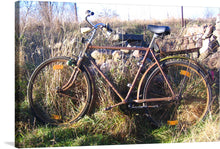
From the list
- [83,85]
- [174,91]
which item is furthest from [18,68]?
[174,91]

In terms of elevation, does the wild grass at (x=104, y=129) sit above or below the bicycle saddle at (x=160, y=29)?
below

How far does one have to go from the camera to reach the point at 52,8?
4.41 metres

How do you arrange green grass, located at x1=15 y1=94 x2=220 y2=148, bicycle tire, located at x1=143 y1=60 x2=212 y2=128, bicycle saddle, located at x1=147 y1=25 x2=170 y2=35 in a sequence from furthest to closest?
bicycle tire, located at x1=143 y1=60 x2=212 y2=128, bicycle saddle, located at x1=147 y1=25 x2=170 y2=35, green grass, located at x1=15 y1=94 x2=220 y2=148

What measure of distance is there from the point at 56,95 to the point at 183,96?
6.68 feet

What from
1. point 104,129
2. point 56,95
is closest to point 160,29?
point 104,129

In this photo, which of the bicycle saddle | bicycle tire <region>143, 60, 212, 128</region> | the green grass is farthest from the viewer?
bicycle tire <region>143, 60, 212, 128</region>

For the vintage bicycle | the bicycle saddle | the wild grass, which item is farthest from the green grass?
the bicycle saddle

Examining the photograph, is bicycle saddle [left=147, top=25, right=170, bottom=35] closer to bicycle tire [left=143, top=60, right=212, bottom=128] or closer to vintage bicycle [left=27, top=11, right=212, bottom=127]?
vintage bicycle [left=27, top=11, right=212, bottom=127]

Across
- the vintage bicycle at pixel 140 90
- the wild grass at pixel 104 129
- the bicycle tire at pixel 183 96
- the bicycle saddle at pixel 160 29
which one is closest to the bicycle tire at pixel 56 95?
the vintage bicycle at pixel 140 90

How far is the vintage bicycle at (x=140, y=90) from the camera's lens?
3.27 metres

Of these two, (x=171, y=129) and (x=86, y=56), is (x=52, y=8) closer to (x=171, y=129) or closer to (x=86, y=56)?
(x=86, y=56)

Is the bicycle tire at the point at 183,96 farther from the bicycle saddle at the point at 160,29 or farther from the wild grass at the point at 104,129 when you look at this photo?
the bicycle saddle at the point at 160,29

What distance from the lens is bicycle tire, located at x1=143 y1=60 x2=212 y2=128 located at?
10.8 ft

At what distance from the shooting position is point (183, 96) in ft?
11.1
